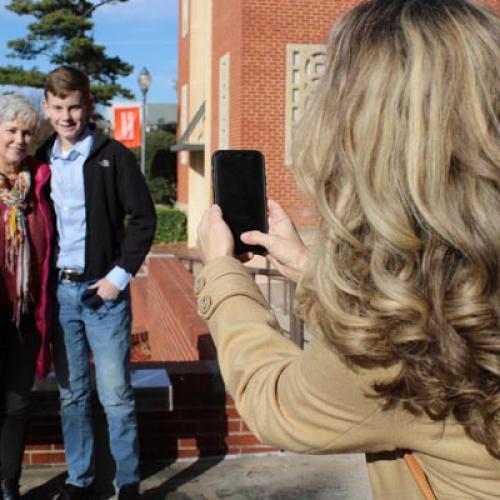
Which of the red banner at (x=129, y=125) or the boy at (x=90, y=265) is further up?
the red banner at (x=129, y=125)

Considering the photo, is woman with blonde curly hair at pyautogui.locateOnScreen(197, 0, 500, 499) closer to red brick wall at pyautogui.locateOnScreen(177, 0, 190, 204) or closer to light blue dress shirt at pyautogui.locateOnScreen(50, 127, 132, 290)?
light blue dress shirt at pyautogui.locateOnScreen(50, 127, 132, 290)

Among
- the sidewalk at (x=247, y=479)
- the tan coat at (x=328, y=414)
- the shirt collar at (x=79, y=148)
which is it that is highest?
the shirt collar at (x=79, y=148)

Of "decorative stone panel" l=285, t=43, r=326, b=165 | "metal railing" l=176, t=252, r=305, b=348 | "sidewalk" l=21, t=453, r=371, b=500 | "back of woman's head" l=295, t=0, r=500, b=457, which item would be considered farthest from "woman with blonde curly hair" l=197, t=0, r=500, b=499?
"decorative stone panel" l=285, t=43, r=326, b=165

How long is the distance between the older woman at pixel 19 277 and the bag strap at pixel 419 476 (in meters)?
2.92

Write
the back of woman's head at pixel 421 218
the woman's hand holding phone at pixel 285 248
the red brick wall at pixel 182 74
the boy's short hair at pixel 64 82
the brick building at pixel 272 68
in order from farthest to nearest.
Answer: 1. the red brick wall at pixel 182 74
2. the brick building at pixel 272 68
3. the boy's short hair at pixel 64 82
4. the woman's hand holding phone at pixel 285 248
5. the back of woman's head at pixel 421 218

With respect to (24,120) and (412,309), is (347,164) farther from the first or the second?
(24,120)

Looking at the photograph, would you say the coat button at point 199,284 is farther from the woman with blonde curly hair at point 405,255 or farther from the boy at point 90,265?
the boy at point 90,265

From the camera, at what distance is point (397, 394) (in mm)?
1290

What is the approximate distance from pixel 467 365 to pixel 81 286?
3123 millimetres

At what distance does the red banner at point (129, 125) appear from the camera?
27.8 metres

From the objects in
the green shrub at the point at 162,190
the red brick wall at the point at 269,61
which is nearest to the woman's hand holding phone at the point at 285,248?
the red brick wall at the point at 269,61

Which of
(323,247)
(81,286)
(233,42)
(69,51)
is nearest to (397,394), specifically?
(323,247)

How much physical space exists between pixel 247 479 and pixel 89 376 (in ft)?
3.52

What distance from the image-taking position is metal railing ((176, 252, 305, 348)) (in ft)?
18.0
